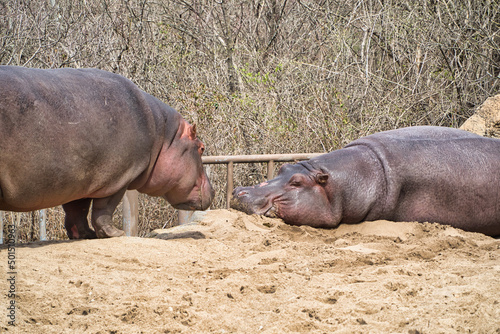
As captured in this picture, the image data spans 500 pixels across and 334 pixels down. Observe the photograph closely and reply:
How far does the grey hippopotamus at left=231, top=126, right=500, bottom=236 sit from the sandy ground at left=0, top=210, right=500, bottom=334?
0.49m

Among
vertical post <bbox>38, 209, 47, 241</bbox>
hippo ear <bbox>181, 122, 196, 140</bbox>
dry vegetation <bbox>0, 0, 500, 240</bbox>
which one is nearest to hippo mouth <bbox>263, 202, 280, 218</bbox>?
hippo ear <bbox>181, 122, 196, 140</bbox>

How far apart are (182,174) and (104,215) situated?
2.60ft

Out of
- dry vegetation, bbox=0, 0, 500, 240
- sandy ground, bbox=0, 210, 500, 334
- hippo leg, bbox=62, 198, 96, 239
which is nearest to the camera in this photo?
sandy ground, bbox=0, 210, 500, 334

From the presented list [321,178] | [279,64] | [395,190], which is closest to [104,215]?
[321,178]

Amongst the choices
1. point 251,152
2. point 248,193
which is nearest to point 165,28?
point 251,152

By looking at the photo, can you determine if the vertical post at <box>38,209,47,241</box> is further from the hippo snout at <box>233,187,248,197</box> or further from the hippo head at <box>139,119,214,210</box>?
the hippo snout at <box>233,187,248,197</box>

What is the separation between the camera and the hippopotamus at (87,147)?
12.7 ft

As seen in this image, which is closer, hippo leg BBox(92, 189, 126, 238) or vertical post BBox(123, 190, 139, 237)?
hippo leg BBox(92, 189, 126, 238)

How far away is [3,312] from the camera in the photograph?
2719mm

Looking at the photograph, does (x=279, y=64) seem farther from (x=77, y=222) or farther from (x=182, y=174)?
(x=77, y=222)

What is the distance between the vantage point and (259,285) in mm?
3436

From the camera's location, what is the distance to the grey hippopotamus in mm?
5500

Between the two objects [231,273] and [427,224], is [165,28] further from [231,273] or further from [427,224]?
[231,273]

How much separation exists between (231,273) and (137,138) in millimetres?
1497
